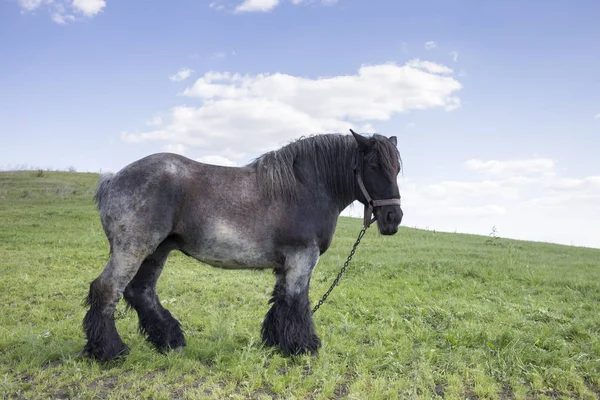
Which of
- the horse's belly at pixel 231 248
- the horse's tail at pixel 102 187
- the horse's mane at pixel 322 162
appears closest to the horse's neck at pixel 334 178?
the horse's mane at pixel 322 162

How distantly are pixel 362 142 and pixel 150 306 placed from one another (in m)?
3.53

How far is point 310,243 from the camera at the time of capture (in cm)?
549

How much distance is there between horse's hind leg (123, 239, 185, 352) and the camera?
585 centimetres

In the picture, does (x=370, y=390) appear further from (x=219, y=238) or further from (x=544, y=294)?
(x=544, y=294)

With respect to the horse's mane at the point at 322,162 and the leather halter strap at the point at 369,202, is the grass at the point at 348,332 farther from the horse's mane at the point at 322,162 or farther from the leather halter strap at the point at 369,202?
the horse's mane at the point at 322,162

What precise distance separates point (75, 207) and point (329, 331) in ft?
66.3

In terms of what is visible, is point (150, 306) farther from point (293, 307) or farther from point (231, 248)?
point (293, 307)

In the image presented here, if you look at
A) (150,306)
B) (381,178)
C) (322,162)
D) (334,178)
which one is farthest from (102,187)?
(381,178)

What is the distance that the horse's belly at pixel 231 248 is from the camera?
533 centimetres

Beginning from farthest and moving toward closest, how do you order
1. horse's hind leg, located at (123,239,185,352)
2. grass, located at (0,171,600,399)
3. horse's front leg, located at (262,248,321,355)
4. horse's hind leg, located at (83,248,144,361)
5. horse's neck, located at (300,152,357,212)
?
horse's hind leg, located at (123,239,185,352)
horse's neck, located at (300,152,357,212)
horse's front leg, located at (262,248,321,355)
horse's hind leg, located at (83,248,144,361)
grass, located at (0,171,600,399)

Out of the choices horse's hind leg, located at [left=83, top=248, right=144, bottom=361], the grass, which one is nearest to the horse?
horse's hind leg, located at [left=83, top=248, right=144, bottom=361]

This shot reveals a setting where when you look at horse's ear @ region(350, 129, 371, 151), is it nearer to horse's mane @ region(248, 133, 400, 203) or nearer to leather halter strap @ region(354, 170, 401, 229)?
horse's mane @ region(248, 133, 400, 203)

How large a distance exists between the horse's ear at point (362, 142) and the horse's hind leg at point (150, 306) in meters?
2.82

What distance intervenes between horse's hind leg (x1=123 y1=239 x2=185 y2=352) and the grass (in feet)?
0.63
